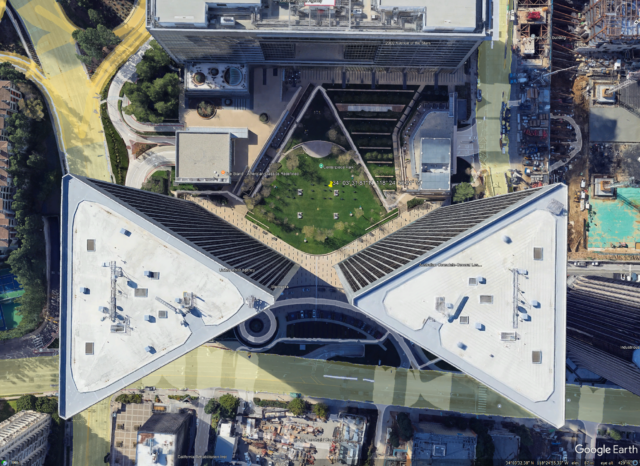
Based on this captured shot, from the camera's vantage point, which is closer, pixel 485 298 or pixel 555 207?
pixel 555 207

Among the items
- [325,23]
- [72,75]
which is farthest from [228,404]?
[72,75]

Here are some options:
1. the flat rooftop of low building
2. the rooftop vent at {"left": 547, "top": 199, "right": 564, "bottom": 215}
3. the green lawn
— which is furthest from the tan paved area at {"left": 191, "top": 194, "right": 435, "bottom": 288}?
the rooftop vent at {"left": 547, "top": 199, "right": 564, "bottom": 215}

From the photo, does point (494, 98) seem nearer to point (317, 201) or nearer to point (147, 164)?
point (317, 201)

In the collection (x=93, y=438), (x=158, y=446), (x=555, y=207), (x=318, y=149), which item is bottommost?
(x=93, y=438)

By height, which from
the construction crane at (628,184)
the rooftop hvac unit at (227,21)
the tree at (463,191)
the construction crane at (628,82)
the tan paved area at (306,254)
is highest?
the rooftop hvac unit at (227,21)

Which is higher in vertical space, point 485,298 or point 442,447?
point 485,298

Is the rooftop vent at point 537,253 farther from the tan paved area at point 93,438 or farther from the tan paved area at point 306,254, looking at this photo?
the tan paved area at point 93,438

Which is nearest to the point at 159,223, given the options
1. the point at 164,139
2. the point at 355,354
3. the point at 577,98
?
the point at 164,139

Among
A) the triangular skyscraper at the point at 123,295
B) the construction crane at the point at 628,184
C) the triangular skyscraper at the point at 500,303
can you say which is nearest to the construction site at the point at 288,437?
the triangular skyscraper at the point at 123,295
